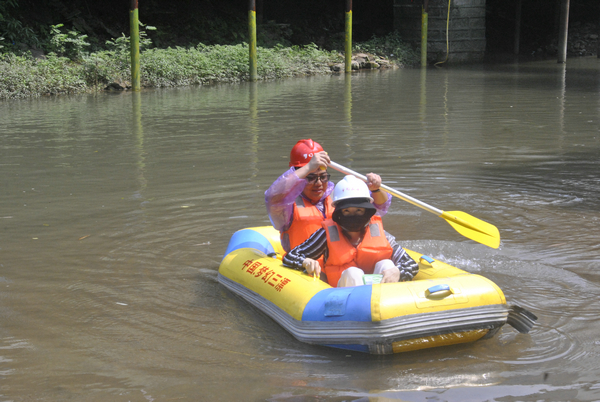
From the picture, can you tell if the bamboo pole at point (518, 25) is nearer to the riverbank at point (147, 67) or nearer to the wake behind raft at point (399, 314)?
the riverbank at point (147, 67)

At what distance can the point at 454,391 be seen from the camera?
327 centimetres

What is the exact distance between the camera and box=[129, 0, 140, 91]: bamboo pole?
14949 mm

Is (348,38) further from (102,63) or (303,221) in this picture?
(303,221)

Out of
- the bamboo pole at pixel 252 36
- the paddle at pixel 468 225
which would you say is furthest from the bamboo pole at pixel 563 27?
the paddle at pixel 468 225

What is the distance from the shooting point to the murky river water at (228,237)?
11.3ft

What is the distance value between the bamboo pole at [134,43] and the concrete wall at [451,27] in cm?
1256

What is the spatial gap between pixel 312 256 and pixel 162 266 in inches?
56.5

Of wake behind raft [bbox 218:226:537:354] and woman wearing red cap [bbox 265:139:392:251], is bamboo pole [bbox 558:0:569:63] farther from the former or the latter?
wake behind raft [bbox 218:226:537:354]

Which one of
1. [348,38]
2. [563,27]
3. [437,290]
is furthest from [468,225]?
[563,27]

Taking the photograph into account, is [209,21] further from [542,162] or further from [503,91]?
[542,162]

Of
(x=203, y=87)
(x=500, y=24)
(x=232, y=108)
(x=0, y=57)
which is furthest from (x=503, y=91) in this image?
(x=500, y=24)

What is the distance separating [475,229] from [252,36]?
13781 millimetres

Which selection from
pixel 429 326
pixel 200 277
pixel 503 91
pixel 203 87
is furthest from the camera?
pixel 203 87

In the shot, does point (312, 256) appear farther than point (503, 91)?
No
